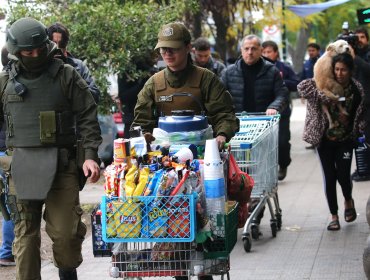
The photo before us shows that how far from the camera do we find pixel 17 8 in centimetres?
1222

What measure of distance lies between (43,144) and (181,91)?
1100 millimetres

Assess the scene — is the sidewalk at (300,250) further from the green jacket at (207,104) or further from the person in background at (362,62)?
the green jacket at (207,104)

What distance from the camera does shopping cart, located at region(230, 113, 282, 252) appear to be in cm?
857

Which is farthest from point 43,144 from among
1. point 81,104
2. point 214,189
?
point 214,189

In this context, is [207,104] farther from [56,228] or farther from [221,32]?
[221,32]

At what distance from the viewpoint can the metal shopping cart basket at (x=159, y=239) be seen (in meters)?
5.66

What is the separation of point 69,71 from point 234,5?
10.8 m

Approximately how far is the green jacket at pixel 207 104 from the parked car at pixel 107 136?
7859 mm

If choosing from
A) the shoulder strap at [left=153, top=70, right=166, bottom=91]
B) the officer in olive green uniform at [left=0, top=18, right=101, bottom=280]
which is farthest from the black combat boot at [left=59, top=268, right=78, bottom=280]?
the shoulder strap at [left=153, top=70, right=166, bottom=91]

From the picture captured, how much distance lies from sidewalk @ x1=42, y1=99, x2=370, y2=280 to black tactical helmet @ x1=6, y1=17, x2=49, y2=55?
8.39ft

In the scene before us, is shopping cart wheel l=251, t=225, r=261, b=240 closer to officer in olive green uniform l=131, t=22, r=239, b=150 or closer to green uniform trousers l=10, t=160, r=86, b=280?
officer in olive green uniform l=131, t=22, r=239, b=150

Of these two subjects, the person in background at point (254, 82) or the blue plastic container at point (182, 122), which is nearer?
the blue plastic container at point (182, 122)

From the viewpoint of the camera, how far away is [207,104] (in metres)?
6.90

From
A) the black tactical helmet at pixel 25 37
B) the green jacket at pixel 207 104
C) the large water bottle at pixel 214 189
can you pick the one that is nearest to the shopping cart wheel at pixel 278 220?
the green jacket at pixel 207 104
